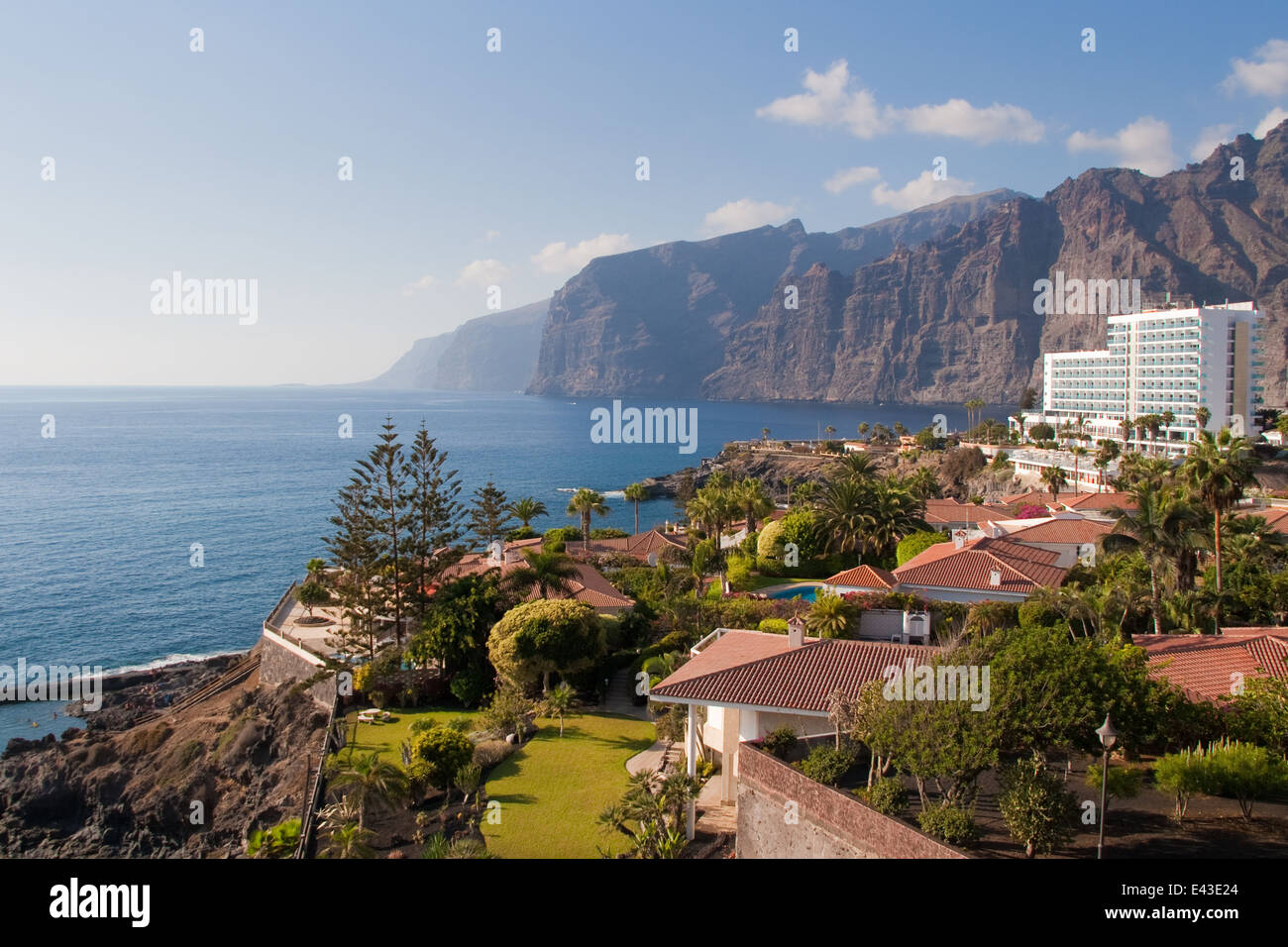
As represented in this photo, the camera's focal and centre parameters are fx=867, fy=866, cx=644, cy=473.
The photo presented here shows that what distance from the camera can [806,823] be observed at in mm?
14875

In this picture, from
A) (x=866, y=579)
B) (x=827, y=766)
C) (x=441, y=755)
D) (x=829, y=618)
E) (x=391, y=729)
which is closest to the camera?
(x=827, y=766)

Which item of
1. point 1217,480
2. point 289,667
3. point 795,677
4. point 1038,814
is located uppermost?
point 1217,480

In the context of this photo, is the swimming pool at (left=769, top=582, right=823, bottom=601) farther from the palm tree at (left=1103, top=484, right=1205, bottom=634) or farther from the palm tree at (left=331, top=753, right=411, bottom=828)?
the palm tree at (left=331, top=753, right=411, bottom=828)

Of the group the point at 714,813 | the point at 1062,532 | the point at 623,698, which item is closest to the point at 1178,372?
the point at 1062,532

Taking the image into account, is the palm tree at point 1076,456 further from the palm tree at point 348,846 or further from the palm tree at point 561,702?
the palm tree at point 348,846

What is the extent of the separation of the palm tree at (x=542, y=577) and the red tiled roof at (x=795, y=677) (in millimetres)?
13509

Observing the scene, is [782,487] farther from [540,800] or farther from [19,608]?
[540,800]

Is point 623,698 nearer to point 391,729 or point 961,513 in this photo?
point 391,729

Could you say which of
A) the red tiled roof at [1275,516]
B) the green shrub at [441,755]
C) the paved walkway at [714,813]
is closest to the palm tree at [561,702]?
the green shrub at [441,755]

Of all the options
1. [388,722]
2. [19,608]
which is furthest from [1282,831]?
[19,608]

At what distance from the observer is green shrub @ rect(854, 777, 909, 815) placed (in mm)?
14641

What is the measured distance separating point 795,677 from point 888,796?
4867mm

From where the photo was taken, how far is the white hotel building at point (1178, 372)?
10775 cm
